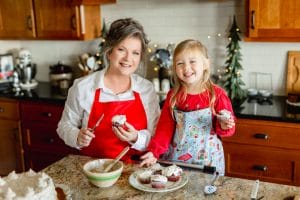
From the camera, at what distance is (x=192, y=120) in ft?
6.02

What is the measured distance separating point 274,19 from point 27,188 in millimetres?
1950

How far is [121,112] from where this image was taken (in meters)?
1.97

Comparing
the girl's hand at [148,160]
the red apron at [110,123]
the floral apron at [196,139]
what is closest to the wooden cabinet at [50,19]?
the red apron at [110,123]

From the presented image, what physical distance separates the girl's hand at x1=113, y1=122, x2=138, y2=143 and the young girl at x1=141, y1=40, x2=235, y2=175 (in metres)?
0.09

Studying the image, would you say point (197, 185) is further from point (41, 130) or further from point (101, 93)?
point (41, 130)

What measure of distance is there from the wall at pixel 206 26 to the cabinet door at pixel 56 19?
0.32 meters

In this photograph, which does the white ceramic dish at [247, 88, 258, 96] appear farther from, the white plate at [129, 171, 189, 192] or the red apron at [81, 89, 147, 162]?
the white plate at [129, 171, 189, 192]

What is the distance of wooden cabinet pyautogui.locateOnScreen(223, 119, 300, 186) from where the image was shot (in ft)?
8.21

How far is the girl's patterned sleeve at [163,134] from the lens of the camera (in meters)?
1.82

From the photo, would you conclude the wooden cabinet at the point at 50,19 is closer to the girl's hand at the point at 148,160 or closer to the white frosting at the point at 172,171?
the girl's hand at the point at 148,160

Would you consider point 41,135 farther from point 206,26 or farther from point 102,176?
point 102,176

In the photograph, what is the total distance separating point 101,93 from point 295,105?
1.37 metres

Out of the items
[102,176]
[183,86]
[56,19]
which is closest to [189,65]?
[183,86]

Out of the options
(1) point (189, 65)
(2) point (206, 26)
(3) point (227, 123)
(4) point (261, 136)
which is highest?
(2) point (206, 26)
